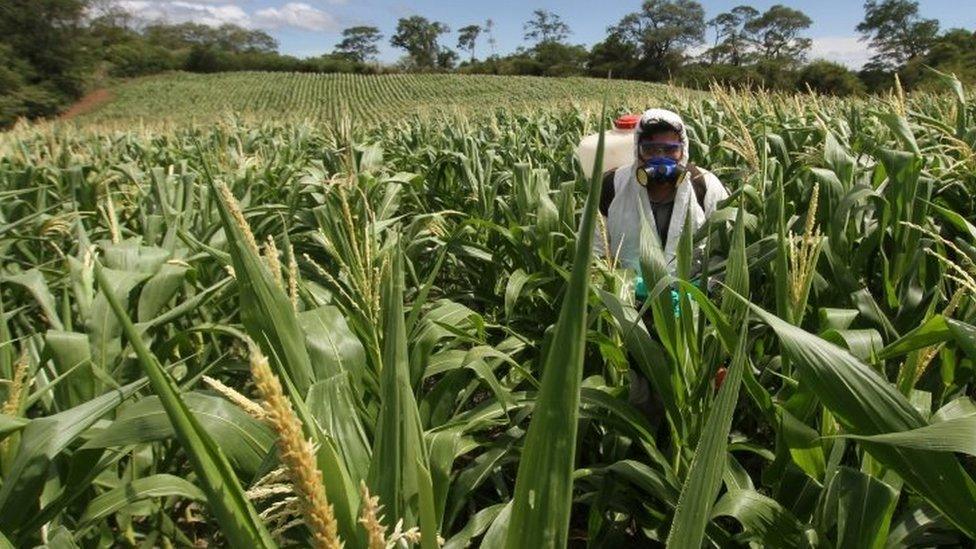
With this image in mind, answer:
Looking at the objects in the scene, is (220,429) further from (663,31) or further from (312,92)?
(663,31)

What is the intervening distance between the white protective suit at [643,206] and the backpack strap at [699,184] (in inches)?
0.5

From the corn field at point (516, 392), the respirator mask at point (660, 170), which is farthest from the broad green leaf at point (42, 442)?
the respirator mask at point (660, 170)

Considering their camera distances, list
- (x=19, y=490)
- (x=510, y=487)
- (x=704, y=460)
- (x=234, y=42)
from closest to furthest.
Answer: (x=704, y=460) < (x=19, y=490) < (x=510, y=487) < (x=234, y=42)

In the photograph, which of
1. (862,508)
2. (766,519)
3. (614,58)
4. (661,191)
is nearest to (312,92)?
(614,58)

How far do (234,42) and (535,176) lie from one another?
90.4 metres

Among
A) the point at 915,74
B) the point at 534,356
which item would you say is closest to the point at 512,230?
the point at 534,356

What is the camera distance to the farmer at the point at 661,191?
238 centimetres

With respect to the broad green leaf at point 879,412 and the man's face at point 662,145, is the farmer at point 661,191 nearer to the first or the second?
the man's face at point 662,145

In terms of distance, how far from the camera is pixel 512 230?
2.54 m

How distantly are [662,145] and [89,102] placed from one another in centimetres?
5860

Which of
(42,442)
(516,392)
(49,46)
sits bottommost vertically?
(516,392)

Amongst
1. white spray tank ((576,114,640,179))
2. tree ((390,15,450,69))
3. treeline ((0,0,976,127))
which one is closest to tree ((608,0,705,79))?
treeline ((0,0,976,127))

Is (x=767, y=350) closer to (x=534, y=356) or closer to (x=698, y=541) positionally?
(x=534, y=356)

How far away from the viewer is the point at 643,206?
7.70ft
